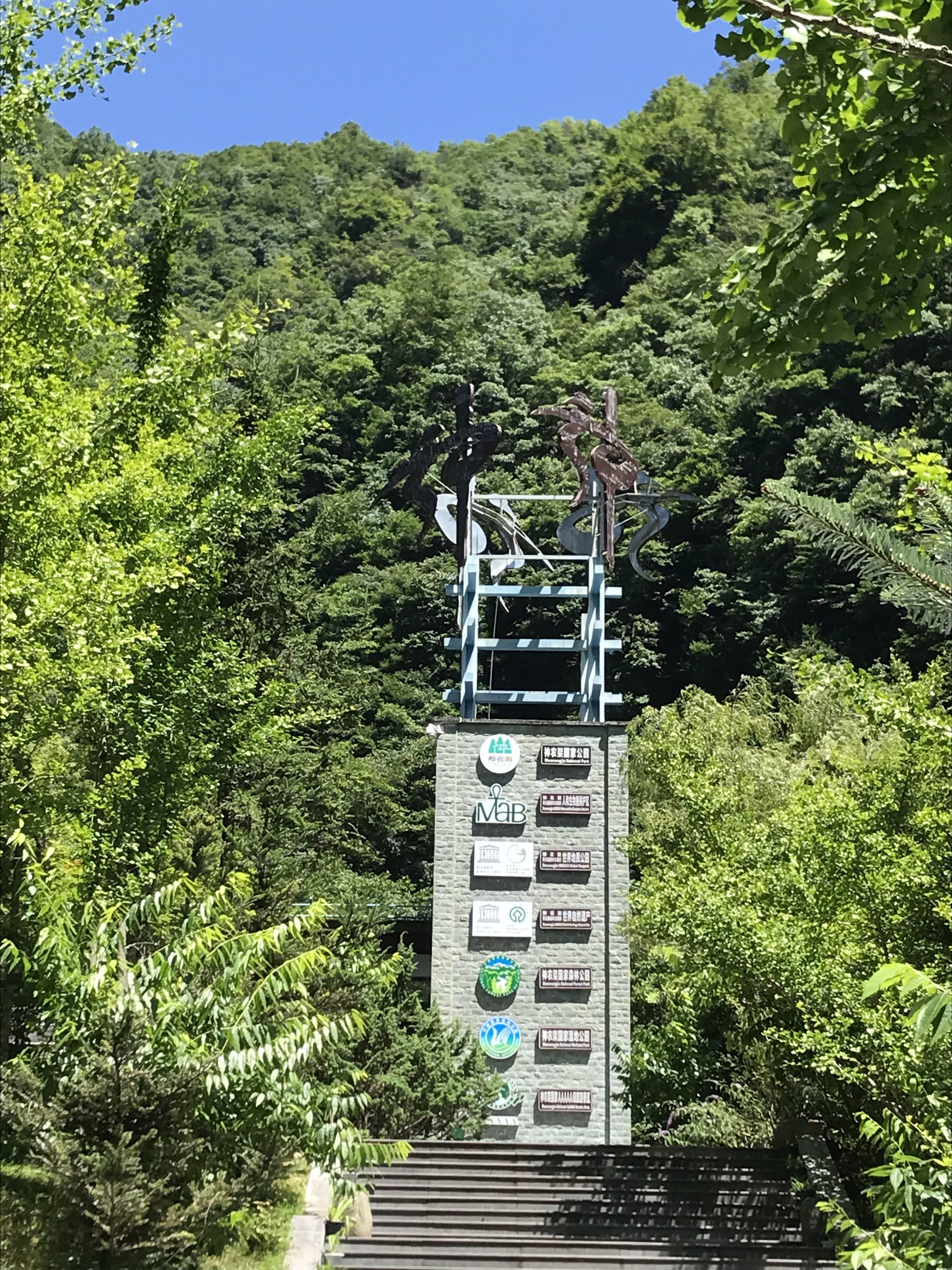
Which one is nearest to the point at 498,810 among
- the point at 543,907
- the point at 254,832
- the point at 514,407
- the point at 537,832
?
the point at 537,832

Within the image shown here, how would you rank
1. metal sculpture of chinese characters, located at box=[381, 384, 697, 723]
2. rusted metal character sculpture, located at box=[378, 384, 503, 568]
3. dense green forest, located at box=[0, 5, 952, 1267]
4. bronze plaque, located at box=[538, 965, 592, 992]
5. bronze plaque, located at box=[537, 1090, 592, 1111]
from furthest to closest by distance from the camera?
rusted metal character sculpture, located at box=[378, 384, 503, 568]
metal sculpture of chinese characters, located at box=[381, 384, 697, 723]
bronze plaque, located at box=[538, 965, 592, 992]
bronze plaque, located at box=[537, 1090, 592, 1111]
dense green forest, located at box=[0, 5, 952, 1267]

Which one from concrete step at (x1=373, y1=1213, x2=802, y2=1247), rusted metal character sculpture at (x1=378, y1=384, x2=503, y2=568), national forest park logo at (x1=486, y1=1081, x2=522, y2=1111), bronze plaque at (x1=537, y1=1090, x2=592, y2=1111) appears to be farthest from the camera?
rusted metal character sculpture at (x1=378, y1=384, x2=503, y2=568)

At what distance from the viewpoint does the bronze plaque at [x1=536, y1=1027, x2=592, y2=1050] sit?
62.0ft

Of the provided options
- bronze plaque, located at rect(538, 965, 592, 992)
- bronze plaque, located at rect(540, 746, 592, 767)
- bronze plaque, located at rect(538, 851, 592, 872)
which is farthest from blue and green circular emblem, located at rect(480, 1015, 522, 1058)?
bronze plaque, located at rect(540, 746, 592, 767)

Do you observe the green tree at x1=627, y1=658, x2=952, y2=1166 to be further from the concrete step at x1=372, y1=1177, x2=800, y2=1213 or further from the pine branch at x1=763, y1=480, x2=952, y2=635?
the pine branch at x1=763, y1=480, x2=952, y2=635

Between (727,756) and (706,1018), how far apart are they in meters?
8.25

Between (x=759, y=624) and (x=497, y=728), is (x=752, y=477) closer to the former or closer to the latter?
(x=759, y=624)

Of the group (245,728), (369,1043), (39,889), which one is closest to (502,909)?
(369,1043)

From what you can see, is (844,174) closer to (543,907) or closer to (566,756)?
(566,756)

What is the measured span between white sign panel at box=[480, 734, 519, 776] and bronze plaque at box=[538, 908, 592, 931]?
2139 millimetres

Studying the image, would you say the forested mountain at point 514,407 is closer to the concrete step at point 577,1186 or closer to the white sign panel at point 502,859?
the white sign panel at point 502,859

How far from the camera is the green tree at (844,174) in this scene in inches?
171

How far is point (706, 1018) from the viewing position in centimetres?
1686

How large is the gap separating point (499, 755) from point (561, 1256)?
376 inches
